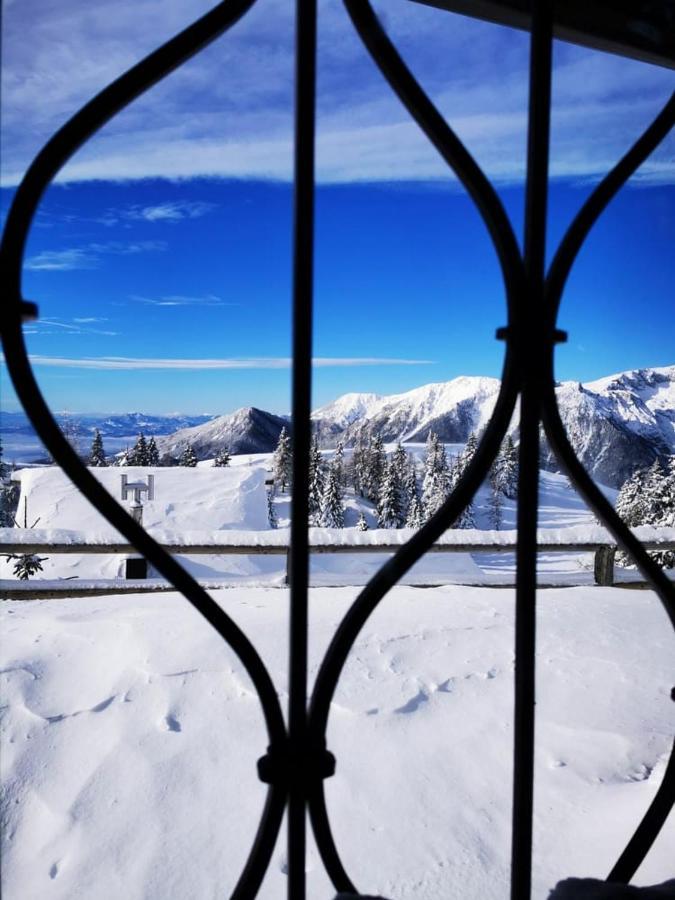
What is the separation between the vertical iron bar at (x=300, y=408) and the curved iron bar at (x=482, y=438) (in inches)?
0.7

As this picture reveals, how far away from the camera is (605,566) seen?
3.99 meters

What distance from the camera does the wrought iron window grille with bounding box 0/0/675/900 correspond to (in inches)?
20.2

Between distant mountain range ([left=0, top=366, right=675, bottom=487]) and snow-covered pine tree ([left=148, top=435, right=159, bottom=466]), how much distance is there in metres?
1.22

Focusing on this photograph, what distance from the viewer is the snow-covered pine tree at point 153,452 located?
33862 millimetres

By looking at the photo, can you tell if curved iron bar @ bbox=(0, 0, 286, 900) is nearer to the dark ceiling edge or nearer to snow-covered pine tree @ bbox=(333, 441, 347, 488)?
the dark ceiling edge

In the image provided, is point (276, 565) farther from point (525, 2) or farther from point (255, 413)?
point (255, 413)

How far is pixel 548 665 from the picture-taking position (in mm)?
1796

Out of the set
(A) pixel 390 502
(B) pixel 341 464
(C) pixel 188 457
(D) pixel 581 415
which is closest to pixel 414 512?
(A) pixel 390 502

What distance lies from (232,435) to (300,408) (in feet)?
146

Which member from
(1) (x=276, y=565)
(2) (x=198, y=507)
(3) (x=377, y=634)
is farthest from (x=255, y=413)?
(3) (x=377, y=634)

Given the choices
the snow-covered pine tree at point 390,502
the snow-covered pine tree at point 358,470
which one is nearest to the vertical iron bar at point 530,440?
the snow-covered pine tree at point 390,502

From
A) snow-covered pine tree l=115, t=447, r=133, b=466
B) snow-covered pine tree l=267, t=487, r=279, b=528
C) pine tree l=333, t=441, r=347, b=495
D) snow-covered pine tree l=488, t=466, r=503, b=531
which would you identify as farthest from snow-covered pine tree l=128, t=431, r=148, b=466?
snow-covered pine tree l=488, t=466, r=503, b=531

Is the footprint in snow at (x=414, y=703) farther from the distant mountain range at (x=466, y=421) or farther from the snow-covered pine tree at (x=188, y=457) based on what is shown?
the snow-covered pine tree at (x=188, y=457)

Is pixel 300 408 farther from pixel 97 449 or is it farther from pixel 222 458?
pixel 222 458
